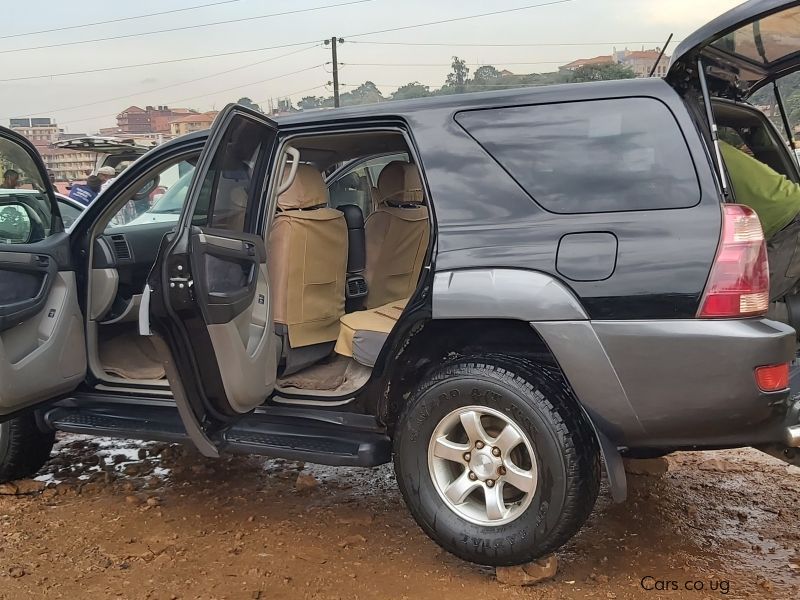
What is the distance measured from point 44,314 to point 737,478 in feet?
11.6

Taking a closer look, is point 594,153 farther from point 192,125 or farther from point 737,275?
point 192,125

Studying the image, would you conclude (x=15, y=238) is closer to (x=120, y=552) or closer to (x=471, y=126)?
(x=120, y=552)

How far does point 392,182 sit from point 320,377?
3.83 ft

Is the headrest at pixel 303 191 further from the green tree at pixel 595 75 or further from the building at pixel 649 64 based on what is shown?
the building at pixel 649 64

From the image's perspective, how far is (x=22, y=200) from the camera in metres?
3.46

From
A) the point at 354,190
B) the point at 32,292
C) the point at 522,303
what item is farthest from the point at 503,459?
the point at 354,190

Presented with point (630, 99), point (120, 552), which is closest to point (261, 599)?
point (120, 552)

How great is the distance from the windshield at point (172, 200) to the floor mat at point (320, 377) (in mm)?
1776

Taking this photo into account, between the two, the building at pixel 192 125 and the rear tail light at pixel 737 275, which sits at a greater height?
the building at pixel 192 125

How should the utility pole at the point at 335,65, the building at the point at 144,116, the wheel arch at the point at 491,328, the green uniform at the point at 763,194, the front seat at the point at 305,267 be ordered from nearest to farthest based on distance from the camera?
the wheel arch at the point at 491,328, the green uniform at the point at 763,194, the front seat at the point at 305,267, the utility pole at the point at 335,65, the building at the point at 144,116

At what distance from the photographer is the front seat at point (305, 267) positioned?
3.39 m

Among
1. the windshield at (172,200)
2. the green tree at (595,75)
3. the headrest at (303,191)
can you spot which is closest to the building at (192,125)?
the windshield at (172,200)

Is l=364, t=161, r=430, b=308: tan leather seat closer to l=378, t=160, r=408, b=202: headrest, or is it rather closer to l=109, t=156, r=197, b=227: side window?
l=378, t=160, r=408, b=202: headrest

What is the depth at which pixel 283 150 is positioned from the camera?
10.7ft
